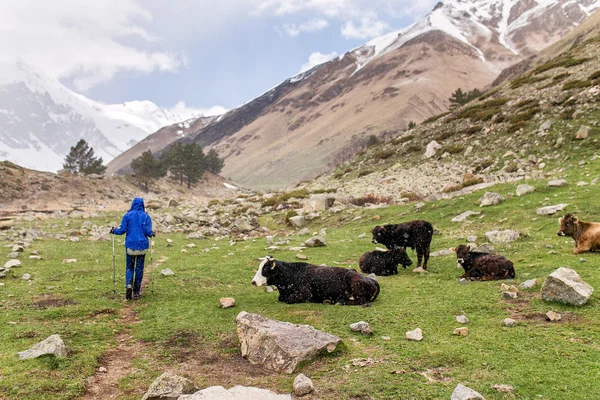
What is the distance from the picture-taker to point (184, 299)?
32.3 feet

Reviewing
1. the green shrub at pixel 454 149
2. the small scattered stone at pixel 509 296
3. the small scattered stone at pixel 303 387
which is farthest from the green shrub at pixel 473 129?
the small scattered stone at pixel 303 387

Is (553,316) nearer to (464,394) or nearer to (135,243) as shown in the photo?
(464,394)

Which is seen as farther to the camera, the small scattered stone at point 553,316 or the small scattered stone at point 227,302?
the small scattered stone at point 227,302

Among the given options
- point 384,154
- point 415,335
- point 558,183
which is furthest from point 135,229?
point 384,154

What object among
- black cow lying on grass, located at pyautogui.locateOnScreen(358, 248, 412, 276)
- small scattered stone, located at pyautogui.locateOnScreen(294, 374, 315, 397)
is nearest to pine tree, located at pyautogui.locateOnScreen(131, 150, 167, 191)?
black cow lying on grass, located at pyautogui.locateOnScreen(358, 248, 412, 276)

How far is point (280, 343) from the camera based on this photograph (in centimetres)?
582

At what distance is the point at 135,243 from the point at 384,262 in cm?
755

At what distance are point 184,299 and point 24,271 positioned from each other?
6921 millimetres

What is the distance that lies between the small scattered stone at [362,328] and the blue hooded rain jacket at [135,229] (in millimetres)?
6538

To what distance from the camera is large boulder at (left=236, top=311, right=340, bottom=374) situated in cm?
563

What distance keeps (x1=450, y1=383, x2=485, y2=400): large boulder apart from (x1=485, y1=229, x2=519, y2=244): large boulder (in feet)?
34.1

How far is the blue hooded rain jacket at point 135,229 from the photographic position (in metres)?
10.4

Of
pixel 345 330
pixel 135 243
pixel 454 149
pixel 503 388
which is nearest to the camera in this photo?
pixel 503 388

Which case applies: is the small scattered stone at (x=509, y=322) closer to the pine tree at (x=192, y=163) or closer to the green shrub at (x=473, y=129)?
the green shrub at (x=473, y=129)
